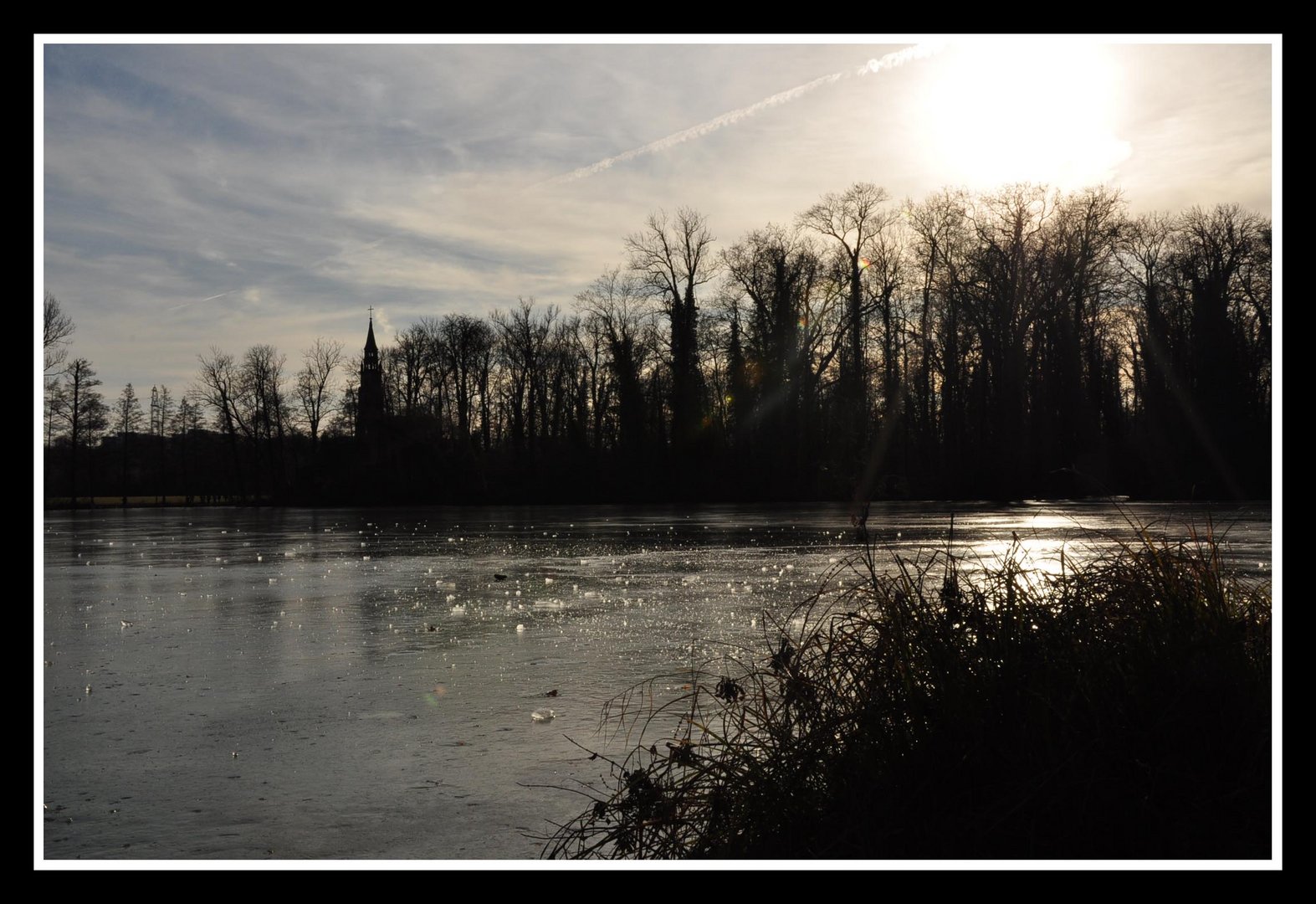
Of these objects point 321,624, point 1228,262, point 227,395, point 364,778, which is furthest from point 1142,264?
point 227,395

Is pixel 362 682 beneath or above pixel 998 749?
beneath

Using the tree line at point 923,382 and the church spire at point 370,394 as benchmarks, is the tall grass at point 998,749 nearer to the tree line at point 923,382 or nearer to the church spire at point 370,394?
the tree line at point 923,382

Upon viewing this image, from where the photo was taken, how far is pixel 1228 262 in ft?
137

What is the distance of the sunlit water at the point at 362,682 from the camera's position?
3.79 m

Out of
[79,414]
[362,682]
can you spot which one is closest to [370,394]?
[79,414]

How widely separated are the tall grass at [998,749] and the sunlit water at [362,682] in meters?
0.41

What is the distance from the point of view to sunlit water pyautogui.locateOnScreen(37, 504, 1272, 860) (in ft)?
12.4

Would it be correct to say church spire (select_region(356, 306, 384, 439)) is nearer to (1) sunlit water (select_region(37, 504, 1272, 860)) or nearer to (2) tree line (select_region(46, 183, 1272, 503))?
(2) tree line (select_region(46, 183, 1272, 503))

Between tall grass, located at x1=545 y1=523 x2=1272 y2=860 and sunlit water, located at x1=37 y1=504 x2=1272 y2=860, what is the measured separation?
41 cm

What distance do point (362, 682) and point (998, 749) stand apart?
435 cm

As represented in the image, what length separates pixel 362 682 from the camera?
639 cm

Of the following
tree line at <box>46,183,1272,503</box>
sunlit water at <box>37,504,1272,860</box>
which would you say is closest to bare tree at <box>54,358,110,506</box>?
tree line at <box>46,183,1272,503</box>

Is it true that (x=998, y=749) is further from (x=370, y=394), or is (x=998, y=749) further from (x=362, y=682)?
(x=370, y=394)
